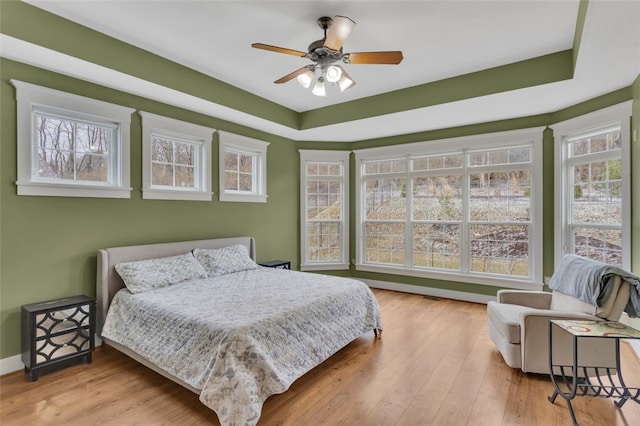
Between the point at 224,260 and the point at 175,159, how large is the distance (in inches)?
55.5

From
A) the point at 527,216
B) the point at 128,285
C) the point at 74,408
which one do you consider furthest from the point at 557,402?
the point at 128,285

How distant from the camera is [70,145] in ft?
10.2

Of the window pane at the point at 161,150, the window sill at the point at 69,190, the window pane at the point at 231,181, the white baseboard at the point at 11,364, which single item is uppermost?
the window pane at the point at 161,150

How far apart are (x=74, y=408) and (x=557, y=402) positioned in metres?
3.42

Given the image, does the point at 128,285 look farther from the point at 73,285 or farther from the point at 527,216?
the point at 527,216

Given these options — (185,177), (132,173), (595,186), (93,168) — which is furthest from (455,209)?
(93,168)

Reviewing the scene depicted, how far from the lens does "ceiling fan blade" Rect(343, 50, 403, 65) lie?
2473 mm

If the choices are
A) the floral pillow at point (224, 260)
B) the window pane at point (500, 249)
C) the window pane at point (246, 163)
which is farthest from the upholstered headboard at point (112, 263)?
the window pane at point (500, 249)

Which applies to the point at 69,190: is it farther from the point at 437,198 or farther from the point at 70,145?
the point at 437,198

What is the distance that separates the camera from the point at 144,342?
8.42 ft

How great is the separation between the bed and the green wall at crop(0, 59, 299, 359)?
211 millimetres

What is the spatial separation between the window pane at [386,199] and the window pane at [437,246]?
1.41ft

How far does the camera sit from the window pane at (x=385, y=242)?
18.0 ft

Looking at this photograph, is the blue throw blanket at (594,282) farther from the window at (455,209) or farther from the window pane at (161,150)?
the window pane at (161,150)
